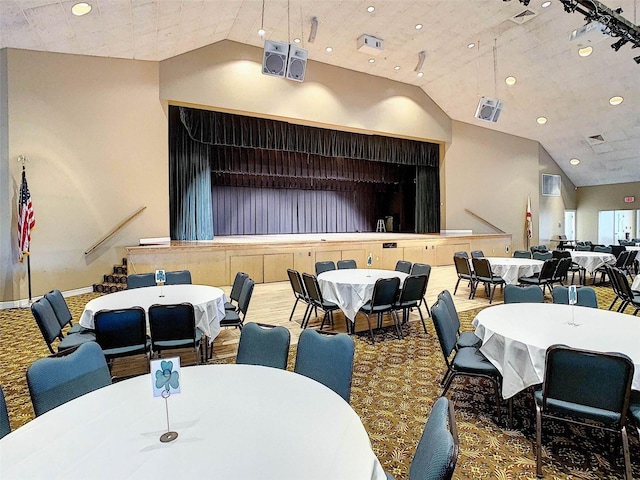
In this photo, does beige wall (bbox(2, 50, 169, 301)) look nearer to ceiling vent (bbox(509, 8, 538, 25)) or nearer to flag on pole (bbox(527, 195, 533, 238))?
ceiling vent (bbox(509, 8, 538, 25))

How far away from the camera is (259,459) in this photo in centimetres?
134

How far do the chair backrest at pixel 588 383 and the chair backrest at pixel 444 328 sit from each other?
87 cm

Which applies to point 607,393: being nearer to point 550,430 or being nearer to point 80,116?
point 550,430

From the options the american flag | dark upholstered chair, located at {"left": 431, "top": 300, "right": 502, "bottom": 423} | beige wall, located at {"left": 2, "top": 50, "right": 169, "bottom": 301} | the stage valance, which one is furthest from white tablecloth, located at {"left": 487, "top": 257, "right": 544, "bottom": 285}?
the american flag

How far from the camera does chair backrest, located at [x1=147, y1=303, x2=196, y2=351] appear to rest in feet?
11.6

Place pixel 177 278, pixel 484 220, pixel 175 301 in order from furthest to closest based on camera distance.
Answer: pixel 484 220 < pixel 177 278 < pixel 175 301

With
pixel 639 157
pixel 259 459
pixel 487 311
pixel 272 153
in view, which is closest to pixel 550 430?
pixel 487 311

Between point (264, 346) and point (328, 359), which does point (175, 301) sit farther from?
point (328, 359)

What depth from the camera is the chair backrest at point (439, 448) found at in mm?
1259

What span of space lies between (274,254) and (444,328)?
6836 mm

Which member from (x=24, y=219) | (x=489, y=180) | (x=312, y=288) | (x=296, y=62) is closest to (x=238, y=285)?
(x=312, y=288)

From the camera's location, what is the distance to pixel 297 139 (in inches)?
448

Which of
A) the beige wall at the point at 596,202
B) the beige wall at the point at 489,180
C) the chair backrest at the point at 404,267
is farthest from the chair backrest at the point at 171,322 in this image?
the beige wall at the point at 596,202

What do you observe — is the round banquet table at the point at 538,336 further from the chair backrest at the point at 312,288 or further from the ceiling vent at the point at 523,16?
the ceiling vent at the point at 523,16
